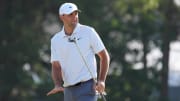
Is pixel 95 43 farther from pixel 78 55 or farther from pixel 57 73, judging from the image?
pixel 57 73

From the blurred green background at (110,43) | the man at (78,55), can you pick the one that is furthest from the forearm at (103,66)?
the blurred green background at (110,43)

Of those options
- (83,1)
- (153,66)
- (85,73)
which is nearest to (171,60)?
(153,66)

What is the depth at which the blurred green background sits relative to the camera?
27.6m

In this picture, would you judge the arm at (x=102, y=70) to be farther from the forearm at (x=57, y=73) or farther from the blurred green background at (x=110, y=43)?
the blurred green background at (x=110, y=43)

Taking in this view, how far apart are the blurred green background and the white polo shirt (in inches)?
710

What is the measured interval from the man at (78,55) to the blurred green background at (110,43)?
59.1 ft

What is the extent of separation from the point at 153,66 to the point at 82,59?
810 inches

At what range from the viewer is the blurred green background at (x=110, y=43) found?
1086 inches

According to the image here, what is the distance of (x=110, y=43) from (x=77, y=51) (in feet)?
65.5

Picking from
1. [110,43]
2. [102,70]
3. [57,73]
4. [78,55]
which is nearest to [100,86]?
[102,70]

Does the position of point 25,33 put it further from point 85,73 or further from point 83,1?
point 85,73

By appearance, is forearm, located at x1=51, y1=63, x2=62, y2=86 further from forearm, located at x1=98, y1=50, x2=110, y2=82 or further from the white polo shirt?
forearm, located at x1=98, y1=50, x2=110, y2=82

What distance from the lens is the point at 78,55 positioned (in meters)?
8.52

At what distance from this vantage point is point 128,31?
1139 inches
